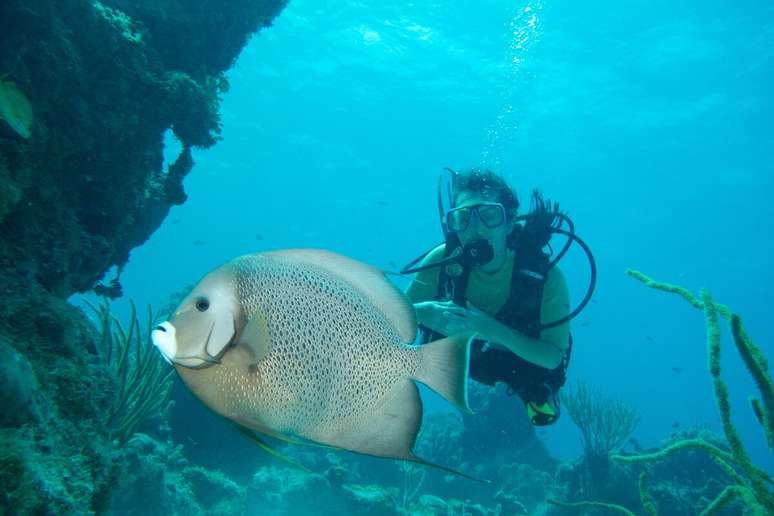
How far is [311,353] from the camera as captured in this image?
112 cm

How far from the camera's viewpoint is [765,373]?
7.02 ft

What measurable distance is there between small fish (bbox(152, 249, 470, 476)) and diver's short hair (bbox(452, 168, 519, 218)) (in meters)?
2.78

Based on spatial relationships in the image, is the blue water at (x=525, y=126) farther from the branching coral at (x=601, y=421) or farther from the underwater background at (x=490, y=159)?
the branching coral at (x=601, y=421)

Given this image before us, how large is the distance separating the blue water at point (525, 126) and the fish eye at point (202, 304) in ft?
17.1

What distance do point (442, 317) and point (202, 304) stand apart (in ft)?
4.50

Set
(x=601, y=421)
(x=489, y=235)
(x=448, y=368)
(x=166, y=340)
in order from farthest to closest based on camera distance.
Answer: (x=601, y=421), (x=489, y=235), (x=448, y=368), (x=166, y=340)

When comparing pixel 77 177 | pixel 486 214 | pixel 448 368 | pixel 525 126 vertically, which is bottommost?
pixel 448 368

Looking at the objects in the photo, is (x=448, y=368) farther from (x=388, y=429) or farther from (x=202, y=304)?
(x=202, y=304)

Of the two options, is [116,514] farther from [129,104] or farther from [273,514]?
[129,104]

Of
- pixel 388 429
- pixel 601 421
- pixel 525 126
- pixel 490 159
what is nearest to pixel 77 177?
pixel 388 429

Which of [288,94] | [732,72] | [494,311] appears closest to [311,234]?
[288,94]

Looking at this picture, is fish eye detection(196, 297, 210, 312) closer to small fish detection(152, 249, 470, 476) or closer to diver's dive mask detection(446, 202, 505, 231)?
small fish detection(152, 249, 470, 476)

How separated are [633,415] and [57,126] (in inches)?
471

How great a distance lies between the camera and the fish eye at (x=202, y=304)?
1.03 metres
